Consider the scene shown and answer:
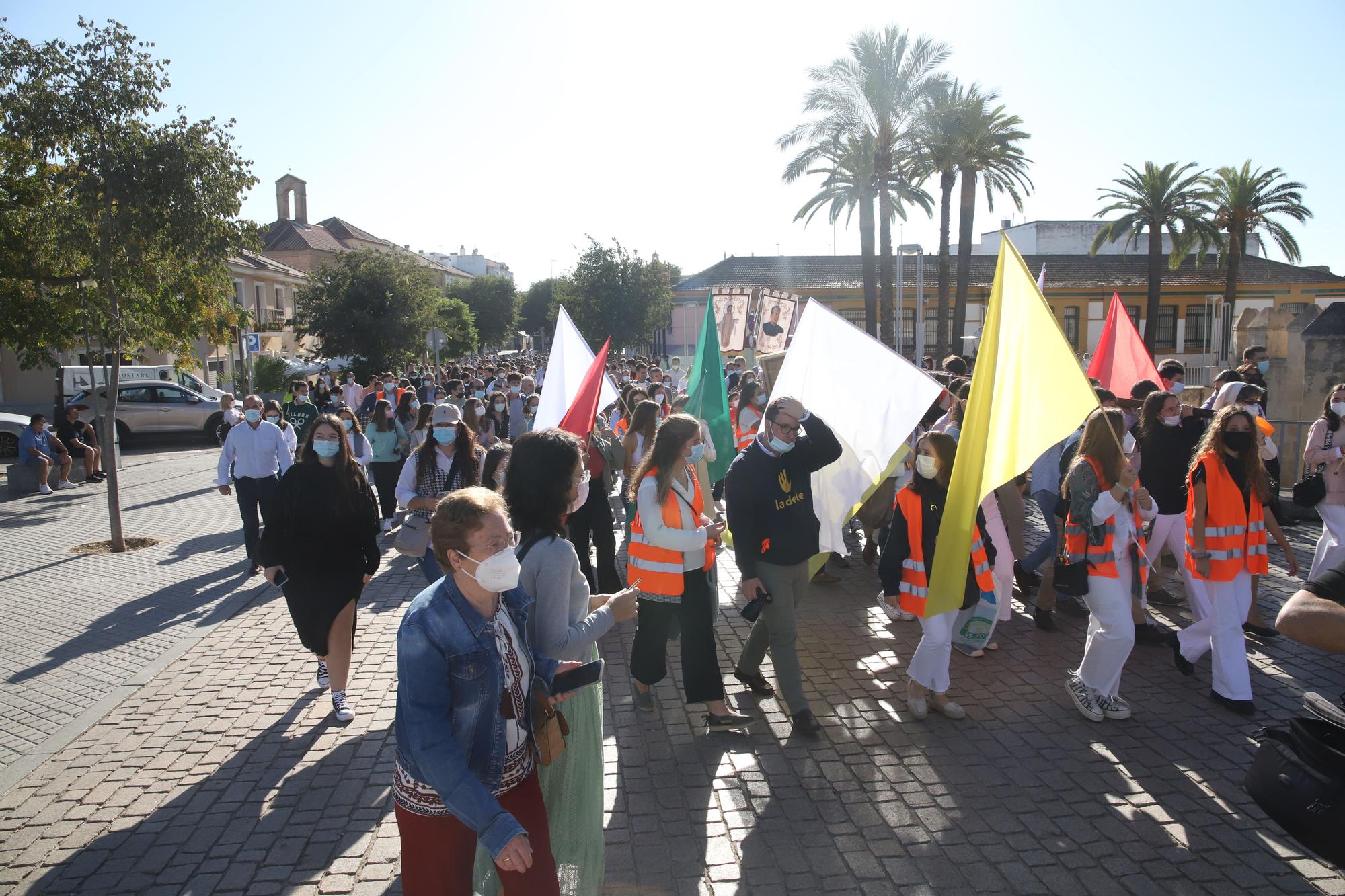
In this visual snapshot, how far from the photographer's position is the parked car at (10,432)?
62.7 ft

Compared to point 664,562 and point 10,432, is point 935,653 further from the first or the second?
point 10,432

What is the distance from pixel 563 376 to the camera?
25.9 ft

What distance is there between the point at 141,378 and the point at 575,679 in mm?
28245

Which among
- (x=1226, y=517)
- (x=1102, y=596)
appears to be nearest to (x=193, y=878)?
(x=1102, y=596)

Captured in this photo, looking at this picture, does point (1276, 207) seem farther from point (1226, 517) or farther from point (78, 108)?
point (78, 108)

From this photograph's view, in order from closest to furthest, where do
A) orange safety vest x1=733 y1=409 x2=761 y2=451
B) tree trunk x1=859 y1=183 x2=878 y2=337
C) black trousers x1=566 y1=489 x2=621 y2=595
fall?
black trousers x1=566 y1=489 x2=621 y2=595
orange safety vest x1=733 y1=409 x2=761 y2=451
tree trunk x1=859 y1=183 x2=878 y2=337

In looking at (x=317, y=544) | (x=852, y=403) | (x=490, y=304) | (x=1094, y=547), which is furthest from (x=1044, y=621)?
(x=490, y=304)

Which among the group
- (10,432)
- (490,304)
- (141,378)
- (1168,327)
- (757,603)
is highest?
(490,304)

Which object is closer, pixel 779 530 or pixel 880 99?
pixel 779 530

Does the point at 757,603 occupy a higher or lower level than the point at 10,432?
higher

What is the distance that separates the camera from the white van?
24656mm

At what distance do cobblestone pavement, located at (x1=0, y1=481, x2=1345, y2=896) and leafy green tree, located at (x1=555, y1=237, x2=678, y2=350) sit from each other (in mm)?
29738

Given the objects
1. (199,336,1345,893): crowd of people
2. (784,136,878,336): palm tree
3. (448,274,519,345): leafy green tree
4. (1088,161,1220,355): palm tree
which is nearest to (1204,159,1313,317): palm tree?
(1088,161,1220,355): palm tree

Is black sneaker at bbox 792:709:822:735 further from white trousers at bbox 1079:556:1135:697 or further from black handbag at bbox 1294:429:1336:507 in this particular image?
black handbag at bbox 1294:429:1336:507
